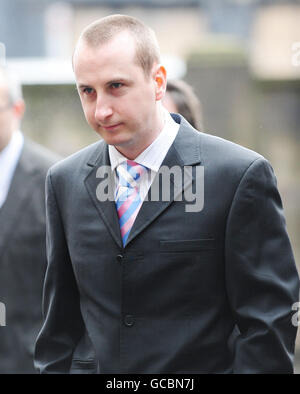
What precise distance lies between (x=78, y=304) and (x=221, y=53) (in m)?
5.18

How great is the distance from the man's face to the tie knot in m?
0.14

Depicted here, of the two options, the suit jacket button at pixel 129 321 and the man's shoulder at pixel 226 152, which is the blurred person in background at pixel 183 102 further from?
the suit jacket button at pixel 129 321

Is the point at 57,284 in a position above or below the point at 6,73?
below

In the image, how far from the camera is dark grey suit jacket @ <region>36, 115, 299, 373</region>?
293cm

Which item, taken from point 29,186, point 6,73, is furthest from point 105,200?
point 6,73

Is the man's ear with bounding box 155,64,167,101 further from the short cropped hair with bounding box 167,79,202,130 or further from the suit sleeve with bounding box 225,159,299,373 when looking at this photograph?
the short cropped hair with bounding box 167,79,202,130

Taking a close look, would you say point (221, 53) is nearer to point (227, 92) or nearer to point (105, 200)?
point (227, 92)

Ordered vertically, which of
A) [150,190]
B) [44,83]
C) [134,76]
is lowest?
[150,190]

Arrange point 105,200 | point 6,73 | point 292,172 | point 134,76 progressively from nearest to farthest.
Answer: point 134,76
point 105,200
point 6,73
point 292,172

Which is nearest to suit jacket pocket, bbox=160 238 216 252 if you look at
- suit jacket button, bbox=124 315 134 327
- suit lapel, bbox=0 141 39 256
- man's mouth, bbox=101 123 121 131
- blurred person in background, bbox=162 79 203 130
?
suit jacket button, bbox=124 315 134 327

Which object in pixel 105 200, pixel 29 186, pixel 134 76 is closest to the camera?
pixel 134 76

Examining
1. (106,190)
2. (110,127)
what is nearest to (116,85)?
(110,127)

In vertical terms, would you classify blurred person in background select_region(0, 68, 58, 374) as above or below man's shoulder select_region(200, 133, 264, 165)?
below

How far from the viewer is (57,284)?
318 cm
